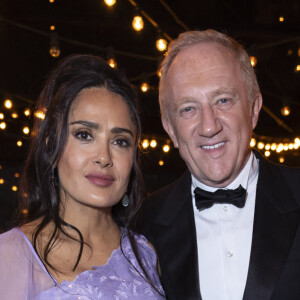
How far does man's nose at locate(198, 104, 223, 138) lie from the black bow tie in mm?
301

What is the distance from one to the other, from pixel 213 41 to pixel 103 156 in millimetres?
974

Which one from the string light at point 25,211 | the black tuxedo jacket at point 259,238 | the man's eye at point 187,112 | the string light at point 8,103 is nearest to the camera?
the black tuxedo jacket at point 259,238

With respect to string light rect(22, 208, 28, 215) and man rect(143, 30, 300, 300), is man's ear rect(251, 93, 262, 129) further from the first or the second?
string light rect(22, 208, 28, 215)

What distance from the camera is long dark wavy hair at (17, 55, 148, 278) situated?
2.19 m

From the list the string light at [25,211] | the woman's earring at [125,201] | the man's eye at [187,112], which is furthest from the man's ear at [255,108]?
the string light at [25,211]

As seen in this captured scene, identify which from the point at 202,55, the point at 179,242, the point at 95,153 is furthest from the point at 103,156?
the point at 202,55

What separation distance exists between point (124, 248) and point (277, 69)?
6428 mm

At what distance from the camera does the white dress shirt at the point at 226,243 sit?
7.49ft

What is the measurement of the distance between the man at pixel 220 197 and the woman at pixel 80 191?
228mm

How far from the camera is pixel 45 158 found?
2203 millimetres

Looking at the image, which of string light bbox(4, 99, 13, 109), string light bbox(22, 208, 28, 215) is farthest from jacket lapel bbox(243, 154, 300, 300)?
string light bbox(4, 99, 13, 109)

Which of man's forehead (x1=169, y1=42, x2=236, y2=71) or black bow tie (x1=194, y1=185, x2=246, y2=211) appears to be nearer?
black bow tie (x1=194, y1=185, x2=246, y2=211)

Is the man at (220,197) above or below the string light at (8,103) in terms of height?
below

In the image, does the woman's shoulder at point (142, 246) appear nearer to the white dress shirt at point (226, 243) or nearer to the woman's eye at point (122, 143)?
the white dress shirt at point (226, 243)
